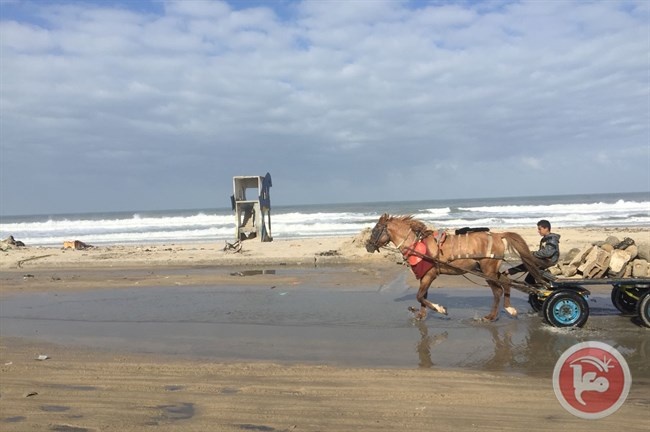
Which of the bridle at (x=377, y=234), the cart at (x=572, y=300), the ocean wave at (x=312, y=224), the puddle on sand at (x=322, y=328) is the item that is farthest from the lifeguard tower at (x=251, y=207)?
the cart at (x=572, y=300)

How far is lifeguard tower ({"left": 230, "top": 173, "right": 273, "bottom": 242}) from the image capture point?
22.0 m

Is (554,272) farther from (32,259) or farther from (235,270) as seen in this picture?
(32,259)

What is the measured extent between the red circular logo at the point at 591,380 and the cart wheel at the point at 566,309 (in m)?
0.82

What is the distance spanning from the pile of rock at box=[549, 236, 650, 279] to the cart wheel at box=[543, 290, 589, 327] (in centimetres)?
49

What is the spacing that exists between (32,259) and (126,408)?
17.0 metres

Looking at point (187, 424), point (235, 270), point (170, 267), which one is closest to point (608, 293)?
point (187, 424)

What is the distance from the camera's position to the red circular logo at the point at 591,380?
4539 mm

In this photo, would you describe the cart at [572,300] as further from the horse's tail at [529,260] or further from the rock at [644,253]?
the rock at [644,253]

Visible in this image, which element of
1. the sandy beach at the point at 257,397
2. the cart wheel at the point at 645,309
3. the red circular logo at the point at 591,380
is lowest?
the red circular logo at the point at 591,380

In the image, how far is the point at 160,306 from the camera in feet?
34.2

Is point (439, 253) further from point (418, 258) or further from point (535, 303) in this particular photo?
point (535, 303)

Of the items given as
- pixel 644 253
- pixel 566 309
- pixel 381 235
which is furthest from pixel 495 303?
pixel 644 253

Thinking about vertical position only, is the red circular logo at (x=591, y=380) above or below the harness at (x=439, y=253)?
below

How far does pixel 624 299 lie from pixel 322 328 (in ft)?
17.2
